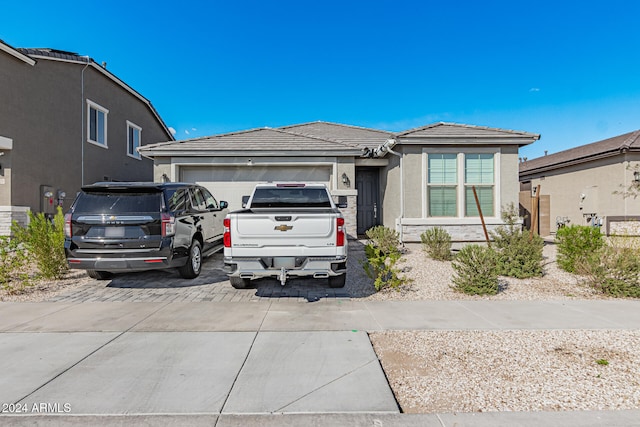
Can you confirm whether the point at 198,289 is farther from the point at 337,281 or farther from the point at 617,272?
the point at 617,272

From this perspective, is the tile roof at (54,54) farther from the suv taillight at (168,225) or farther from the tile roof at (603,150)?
the tile roof at (603,150)

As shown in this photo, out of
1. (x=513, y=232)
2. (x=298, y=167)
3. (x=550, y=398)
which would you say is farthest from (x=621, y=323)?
(x=298, y=167)

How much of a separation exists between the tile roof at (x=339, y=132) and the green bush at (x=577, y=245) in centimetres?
906

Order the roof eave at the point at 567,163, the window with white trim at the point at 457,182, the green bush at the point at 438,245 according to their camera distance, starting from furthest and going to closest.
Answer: the roof eave at the point at 567,163 → the window with white trim at the point at 457,182 → the green bush at the point at 438,245

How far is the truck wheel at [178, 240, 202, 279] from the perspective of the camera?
6.98 metres

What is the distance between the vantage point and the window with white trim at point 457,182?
1070cm

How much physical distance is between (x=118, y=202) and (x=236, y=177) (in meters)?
5.52

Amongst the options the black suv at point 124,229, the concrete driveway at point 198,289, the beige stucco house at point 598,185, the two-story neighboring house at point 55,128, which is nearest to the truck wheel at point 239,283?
the concrete driveway at point 198,289

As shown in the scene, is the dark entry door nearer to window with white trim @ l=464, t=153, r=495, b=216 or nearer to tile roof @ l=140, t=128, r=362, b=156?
tile roof @ l=140, t=128, r=362, b=156

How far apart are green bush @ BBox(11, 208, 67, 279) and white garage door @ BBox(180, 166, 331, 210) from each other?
15.4ft

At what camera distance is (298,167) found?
1159 centimetres

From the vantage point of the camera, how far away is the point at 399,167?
10766 millimetres

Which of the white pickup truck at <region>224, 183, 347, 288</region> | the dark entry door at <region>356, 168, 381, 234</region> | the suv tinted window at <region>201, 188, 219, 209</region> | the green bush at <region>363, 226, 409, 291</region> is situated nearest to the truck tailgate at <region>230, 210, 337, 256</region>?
the white pickup truck at <region>224, 183, 347, 288</region>

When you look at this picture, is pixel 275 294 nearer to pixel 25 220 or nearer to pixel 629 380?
pixel 629 380
